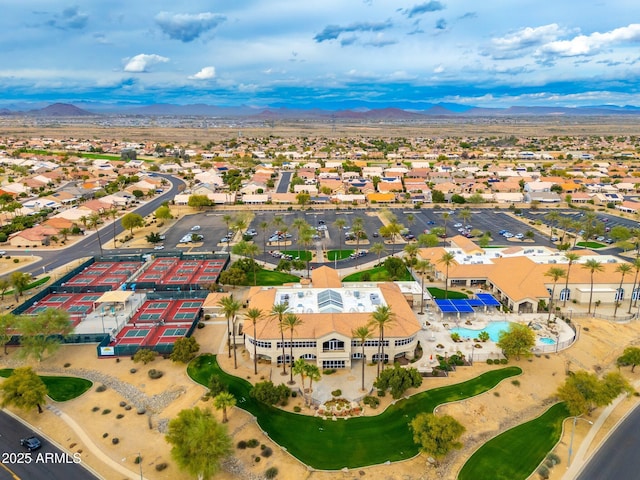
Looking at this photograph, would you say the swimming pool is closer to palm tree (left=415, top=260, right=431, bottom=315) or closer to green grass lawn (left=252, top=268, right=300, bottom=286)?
palm tree (left=415, top=260, right=431, bottom=315)

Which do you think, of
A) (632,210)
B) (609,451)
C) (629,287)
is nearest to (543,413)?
(609,451)

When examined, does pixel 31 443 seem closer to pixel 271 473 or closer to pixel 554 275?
pixel 271 473

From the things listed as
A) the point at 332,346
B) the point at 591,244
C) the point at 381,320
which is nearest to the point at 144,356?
the point at 332,346

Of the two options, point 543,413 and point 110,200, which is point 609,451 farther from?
point 110,200

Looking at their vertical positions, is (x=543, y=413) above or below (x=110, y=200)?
below

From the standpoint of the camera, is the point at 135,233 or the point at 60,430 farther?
the point at 135,233

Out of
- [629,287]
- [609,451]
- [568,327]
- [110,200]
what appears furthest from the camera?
[110,200]
